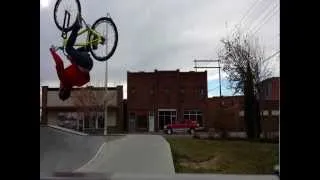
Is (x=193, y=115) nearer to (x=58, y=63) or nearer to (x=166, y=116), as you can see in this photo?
(x=166, y=116)

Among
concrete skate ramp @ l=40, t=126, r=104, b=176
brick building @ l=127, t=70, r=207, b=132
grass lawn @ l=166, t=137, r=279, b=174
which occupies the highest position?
brick building @ l=127, t=70, r=207, b=132

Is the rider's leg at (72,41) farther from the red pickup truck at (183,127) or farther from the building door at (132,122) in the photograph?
the building door at (132,122)

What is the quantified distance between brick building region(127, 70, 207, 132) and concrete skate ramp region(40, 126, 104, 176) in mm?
50291

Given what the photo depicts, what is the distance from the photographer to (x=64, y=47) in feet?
71.5

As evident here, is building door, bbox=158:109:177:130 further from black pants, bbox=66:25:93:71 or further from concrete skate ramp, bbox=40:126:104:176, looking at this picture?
black pants, bbox=66:25:93:71

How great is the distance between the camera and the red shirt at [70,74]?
911 inches

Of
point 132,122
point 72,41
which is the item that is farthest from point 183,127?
point 72,41

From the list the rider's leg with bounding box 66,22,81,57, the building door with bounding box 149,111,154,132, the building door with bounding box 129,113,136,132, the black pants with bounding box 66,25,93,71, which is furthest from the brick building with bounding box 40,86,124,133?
the rider's leg with bounding box 66,22,81,57

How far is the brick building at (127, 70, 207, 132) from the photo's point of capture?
3049 inches

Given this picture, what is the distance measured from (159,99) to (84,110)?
1834cm
